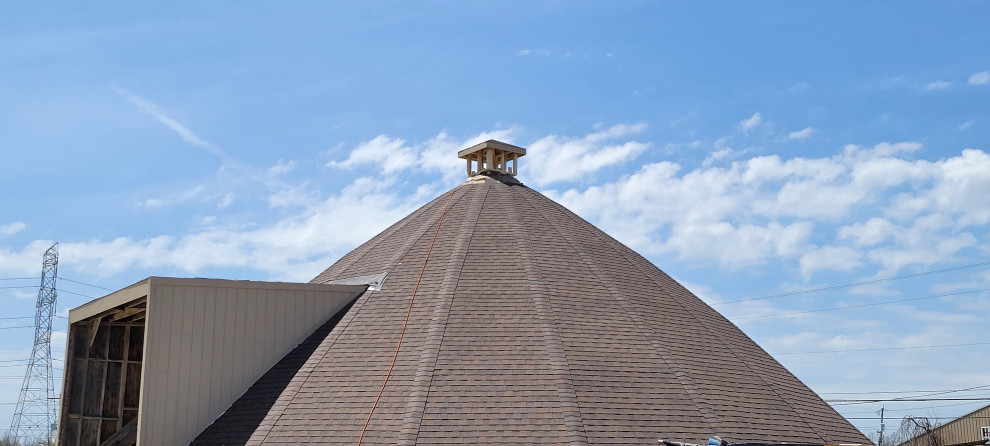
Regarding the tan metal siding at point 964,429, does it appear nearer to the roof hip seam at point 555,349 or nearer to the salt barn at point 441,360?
the salt barn at point 441,360

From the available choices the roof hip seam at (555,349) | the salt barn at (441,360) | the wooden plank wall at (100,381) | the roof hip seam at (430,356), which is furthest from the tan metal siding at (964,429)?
the wooden plank wall at (100,381)

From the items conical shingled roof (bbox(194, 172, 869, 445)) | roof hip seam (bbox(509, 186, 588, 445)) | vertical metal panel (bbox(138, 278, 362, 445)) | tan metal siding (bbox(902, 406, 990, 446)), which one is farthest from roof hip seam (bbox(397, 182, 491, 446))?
tan metal siding (bbox(902, 406, 990, 446))

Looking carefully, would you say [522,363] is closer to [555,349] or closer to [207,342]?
[555,349]

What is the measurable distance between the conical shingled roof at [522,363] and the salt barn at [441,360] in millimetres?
51

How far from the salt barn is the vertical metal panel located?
0.04 meters

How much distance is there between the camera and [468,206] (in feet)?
101

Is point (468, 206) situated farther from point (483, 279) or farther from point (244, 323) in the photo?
point (244, 323)

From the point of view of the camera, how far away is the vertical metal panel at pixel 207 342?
2266cm

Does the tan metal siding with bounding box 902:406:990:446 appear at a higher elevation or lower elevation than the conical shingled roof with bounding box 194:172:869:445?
lower

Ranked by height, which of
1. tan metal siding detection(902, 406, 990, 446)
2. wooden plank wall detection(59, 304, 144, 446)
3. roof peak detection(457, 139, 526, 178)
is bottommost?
tan metal siding detection(902, 406, 990, 446)

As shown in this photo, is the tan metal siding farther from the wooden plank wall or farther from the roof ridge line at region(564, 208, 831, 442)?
the wooden plank wall

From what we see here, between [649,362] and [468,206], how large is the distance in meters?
9.85

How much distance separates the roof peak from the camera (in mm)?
34250

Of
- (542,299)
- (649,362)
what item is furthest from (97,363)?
(649,362)
